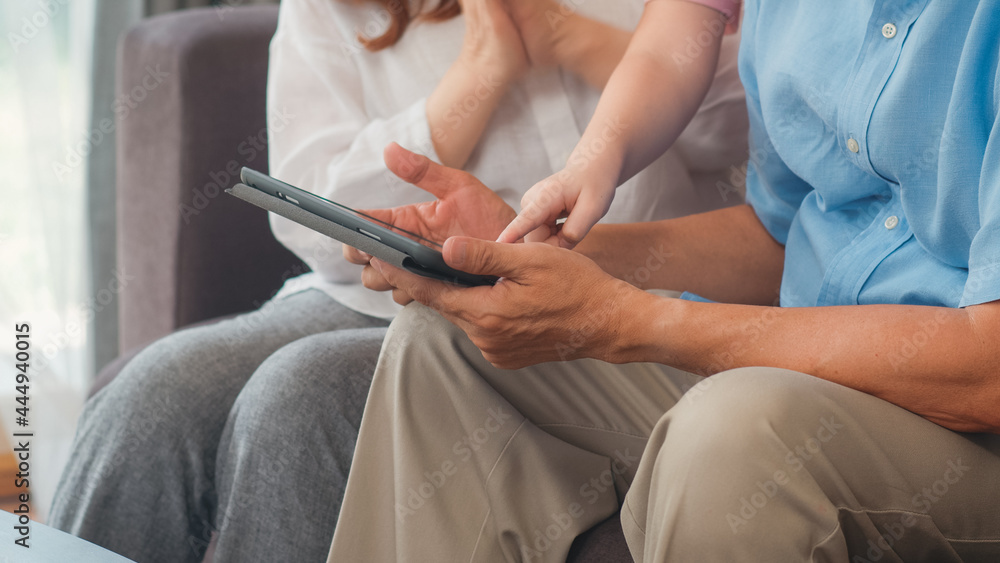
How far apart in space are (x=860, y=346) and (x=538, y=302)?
23cm

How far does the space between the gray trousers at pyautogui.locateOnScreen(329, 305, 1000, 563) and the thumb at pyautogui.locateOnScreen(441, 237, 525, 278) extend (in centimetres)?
11

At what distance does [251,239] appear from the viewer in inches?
53.1

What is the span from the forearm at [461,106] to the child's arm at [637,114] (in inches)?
6.9

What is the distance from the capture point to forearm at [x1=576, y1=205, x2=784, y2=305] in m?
0.87

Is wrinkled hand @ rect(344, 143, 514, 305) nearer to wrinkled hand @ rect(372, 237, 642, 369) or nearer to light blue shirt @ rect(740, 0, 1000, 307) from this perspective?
wrinkled hand @ rect(372, 237, 642, 369)

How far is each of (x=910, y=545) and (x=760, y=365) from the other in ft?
0.51
